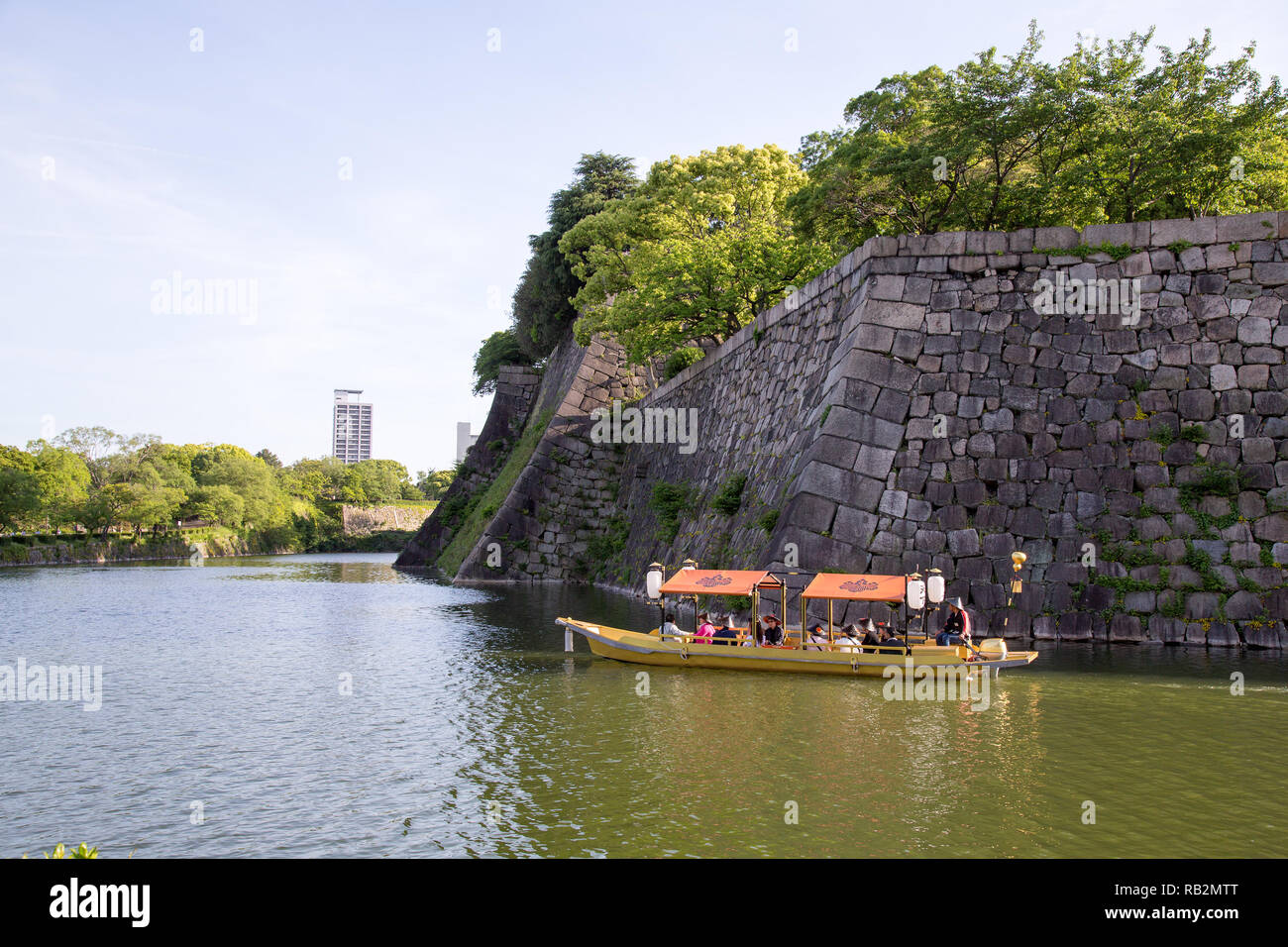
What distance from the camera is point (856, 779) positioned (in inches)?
396

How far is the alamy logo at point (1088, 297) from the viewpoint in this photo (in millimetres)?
20547

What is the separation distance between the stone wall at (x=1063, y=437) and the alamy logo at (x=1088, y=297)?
0.16m

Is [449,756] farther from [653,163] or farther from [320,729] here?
[653,163]

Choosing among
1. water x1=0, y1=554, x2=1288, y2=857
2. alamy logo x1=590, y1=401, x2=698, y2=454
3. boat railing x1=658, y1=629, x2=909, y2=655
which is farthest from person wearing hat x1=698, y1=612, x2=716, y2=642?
alamy logo x1=590, y1=401, x2=698, y2=454

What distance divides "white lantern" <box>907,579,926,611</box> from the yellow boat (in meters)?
0.09

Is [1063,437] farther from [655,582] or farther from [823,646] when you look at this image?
[655,582]

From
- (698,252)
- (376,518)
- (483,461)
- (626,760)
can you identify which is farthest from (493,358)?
(626,760)

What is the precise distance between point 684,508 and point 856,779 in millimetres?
21016

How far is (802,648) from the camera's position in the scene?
664 inches

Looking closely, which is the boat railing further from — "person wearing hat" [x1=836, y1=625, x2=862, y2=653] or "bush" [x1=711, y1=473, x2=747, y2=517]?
"bush" [x1=711, y1=473, x2=747, y2=517]

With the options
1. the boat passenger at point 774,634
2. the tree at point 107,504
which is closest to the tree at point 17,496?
the tree at point 107,504

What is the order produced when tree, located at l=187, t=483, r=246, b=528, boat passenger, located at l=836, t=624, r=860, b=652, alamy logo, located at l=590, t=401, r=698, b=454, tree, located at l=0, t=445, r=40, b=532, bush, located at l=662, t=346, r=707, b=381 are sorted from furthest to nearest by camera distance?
tree, located at l=187, t=483, r=246, b=528 → tree, located at l=0, t=445, r=40, b=532 → bush, located at l=662, t=346, r=707, b=381 → alamy logo, located at l=590, t=401, r=698, b=454 → boat passenger, located at l=836, t=624, r=860, b=652

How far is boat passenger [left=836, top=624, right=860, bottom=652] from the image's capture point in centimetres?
1661
